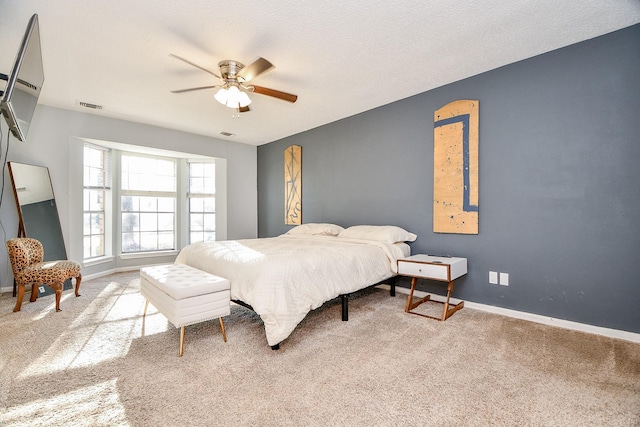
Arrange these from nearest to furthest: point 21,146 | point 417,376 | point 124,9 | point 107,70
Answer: point 417,376, point 124,9, point 107,70, point 21,146

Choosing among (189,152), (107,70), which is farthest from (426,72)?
(189,152)

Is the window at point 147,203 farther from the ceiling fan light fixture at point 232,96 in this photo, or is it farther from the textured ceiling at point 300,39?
the ceiling fan light fixture at point 232,96

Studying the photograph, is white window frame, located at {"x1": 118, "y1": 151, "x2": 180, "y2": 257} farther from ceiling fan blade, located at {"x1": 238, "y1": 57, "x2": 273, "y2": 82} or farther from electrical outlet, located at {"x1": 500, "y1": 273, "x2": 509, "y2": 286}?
electrical outlet, located at {"x1": 500, "y1": 273, "x2": 509, "y2": 286}

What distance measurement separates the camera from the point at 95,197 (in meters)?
4.79

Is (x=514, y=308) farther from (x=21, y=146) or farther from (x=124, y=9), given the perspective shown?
(x=21, y=146)

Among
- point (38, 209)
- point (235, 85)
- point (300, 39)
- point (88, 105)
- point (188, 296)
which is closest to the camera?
point (188, 296)

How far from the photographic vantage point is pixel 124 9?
2.11 meters

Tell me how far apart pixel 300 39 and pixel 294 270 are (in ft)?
6.33

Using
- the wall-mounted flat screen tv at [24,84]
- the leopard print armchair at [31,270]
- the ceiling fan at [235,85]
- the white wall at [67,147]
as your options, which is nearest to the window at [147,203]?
the white wall at [67,147]

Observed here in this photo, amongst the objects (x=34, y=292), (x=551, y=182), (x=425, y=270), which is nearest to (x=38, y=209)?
(x=34, y=292)

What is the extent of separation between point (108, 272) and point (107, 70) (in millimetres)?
3355

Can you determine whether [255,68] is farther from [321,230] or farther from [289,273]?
[321,230]

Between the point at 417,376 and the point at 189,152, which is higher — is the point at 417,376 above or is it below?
below

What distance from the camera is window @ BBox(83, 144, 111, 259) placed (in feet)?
15.1
